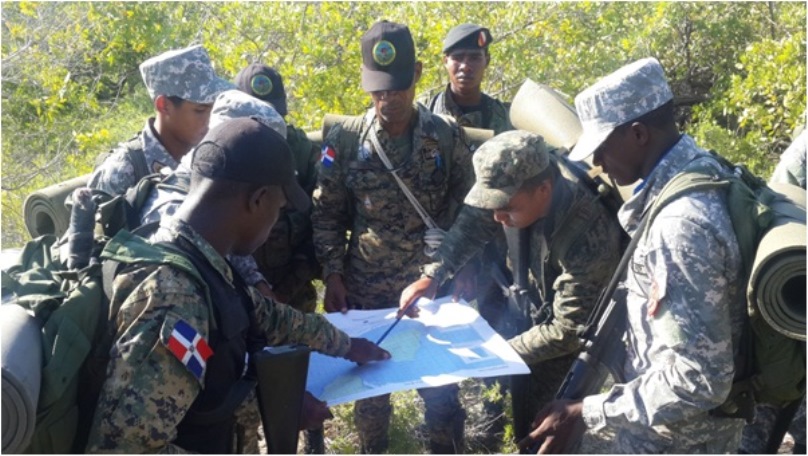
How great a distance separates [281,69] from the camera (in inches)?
256

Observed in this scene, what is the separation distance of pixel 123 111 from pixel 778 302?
32.8 ft

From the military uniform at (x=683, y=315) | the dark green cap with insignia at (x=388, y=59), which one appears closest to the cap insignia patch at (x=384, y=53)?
the dark green cap with insignia at (x=388, y=59)

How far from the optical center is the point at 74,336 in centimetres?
197

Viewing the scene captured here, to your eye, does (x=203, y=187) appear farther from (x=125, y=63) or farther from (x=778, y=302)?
(x=125, y=63)

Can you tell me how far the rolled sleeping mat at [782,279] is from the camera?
82.3 inches

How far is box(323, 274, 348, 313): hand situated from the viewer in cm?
400

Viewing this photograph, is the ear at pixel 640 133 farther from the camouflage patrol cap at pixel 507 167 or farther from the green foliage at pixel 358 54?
the green foliage at pixel 358 54

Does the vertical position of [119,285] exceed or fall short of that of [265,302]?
it exceeds it

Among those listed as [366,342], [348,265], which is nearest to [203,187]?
[366,342]

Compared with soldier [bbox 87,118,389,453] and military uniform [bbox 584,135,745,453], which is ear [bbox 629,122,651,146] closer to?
military uniform [bbox 584,135,745,453]

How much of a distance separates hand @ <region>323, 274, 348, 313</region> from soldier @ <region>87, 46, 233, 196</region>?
39.2 inches

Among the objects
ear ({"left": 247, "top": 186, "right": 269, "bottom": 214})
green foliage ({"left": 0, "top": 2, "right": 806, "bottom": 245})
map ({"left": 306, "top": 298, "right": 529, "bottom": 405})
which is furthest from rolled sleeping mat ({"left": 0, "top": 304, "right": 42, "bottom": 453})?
green foliage ({"left": 0, "top": 2, "right": 806, "bottom": 245})

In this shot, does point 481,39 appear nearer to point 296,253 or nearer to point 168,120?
point 296,253

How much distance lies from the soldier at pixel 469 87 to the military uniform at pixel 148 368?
131 inches
